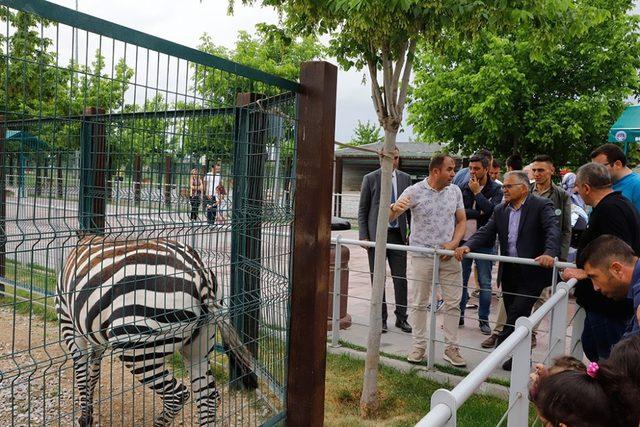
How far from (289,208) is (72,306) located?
53.6 inches

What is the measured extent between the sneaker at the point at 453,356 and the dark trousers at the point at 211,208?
10.00 ft

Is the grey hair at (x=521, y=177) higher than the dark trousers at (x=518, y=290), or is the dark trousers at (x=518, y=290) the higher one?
the grey hair at (x=521, y=177)

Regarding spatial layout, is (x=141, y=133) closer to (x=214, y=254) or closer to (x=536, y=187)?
(x=214, y=254)

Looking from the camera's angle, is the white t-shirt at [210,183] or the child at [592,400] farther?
the white t-shirt at [210,183]

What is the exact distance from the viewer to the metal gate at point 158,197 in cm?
232

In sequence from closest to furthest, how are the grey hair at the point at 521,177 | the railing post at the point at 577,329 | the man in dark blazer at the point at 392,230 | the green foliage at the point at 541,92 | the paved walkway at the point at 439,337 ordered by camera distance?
the railing post at the point at 577,329
the grey hair at the point at 521,177
the paved walkway at the point at 439,337
the man in dark blazer at the point at 392,230
the green foliage at the point at 541,92

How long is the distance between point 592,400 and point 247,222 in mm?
2023

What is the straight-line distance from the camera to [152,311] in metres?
2.84

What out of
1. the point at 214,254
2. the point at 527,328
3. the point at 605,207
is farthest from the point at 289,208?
the point at 605,207

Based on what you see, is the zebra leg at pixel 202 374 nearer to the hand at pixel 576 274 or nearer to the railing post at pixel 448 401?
the railing post at pixel 448 401

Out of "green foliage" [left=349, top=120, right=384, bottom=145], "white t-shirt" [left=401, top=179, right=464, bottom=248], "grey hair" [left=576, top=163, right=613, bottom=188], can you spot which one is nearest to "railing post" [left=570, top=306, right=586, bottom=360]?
"grey hair" [left=576, top=163, right=613, bottom=188]

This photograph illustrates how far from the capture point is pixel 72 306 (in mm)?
3076

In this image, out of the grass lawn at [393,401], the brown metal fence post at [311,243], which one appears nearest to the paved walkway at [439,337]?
the grass lawn at [393,401]

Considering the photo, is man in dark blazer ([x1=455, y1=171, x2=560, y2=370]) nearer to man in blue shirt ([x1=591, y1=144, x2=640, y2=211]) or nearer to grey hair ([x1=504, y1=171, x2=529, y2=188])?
grey hair ([x1=504, y1=171, x2=529, y2=188])
